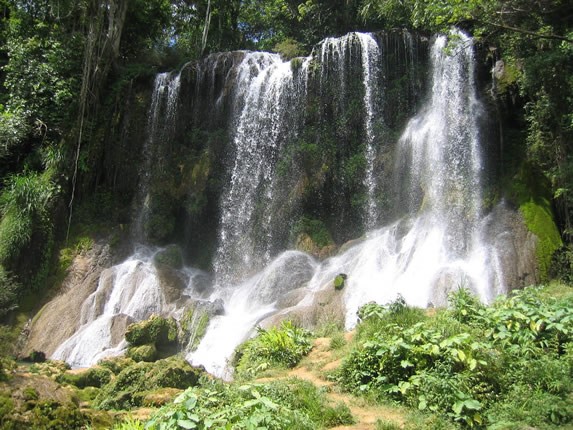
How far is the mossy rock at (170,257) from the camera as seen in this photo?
1578 cm

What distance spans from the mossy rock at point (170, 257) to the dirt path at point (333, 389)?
8986mm

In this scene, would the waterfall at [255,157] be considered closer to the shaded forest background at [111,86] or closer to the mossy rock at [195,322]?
Result: the shaded forest background at [111,86]

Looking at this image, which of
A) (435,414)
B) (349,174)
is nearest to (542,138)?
(349,174)

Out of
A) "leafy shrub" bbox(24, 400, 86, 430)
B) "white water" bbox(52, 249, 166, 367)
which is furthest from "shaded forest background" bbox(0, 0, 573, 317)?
"leafy shrub" bbox(24, 400, 86, 430)

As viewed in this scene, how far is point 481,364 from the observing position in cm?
504

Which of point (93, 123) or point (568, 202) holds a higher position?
point (93, 123)

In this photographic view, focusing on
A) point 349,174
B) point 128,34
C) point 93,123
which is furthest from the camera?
point 128,34

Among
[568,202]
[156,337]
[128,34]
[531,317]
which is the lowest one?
A: [156,337]

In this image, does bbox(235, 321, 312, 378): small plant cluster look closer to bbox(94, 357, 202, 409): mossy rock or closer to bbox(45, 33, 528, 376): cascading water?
bbox(94, 357, 202, 409): mossy rock

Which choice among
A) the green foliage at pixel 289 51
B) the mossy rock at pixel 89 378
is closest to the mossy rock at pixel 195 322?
the mossy rock at pixel 89 378

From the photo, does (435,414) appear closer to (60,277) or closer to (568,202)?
(568,202)

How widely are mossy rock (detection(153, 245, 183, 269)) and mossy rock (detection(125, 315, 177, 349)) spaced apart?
441 cm

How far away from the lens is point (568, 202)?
1120 centimetres

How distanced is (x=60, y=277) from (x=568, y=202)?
14.0 metres
